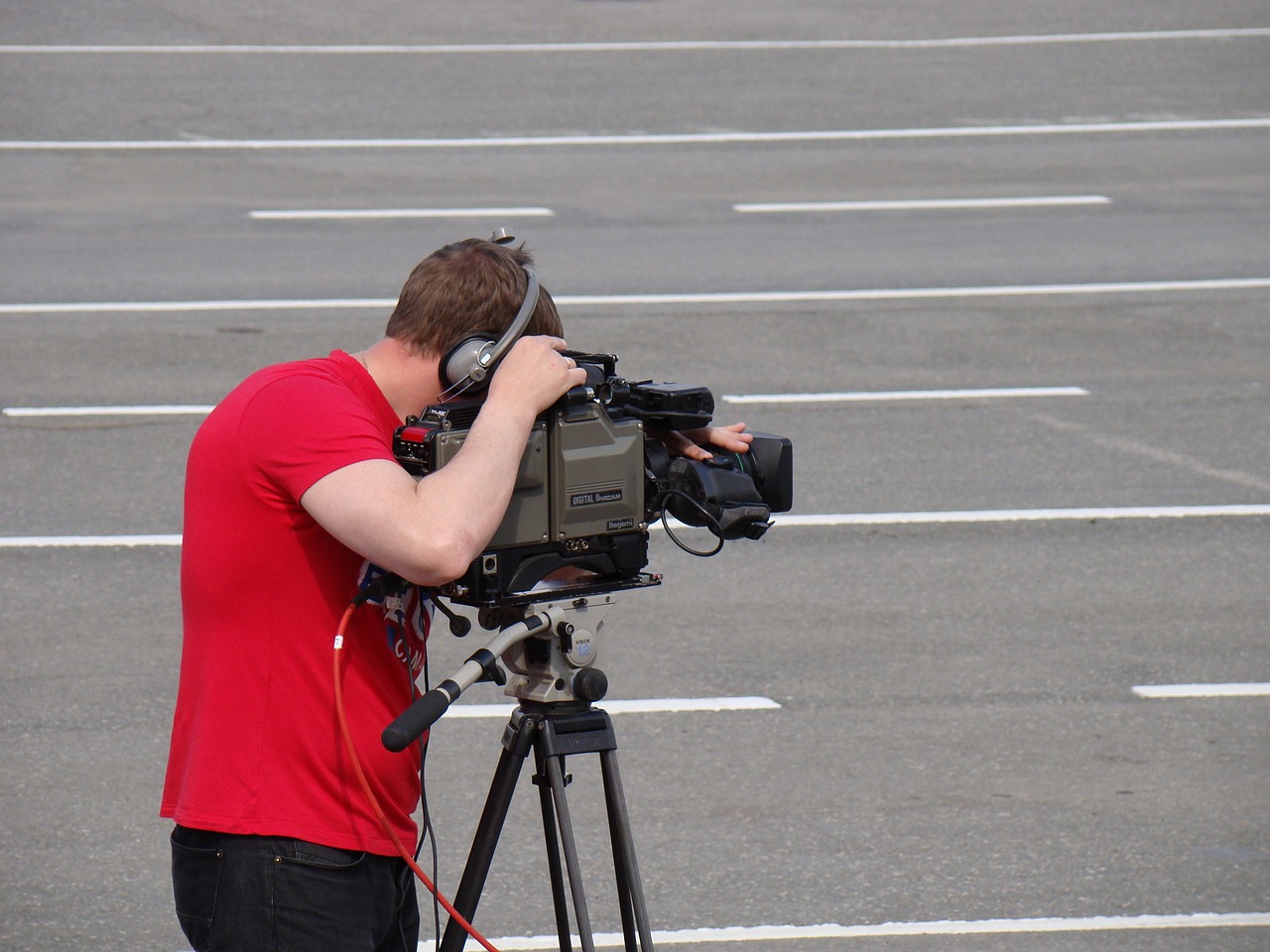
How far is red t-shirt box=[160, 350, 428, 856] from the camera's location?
2770mm

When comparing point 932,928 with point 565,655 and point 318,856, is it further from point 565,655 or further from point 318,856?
point 318,856

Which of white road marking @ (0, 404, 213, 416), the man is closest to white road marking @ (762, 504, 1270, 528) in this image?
white road marking @ (0, 404, 213, 416)

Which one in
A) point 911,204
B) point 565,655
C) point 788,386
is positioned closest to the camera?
point 565,655

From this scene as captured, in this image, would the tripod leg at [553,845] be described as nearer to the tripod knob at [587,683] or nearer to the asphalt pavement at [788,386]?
the tripod knob at [587,683]

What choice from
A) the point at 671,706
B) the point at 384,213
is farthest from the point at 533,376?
the point at 384,213

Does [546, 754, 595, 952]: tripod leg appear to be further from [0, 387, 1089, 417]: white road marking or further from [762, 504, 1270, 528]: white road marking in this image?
[0, 387, 1089, 417]: white road marking

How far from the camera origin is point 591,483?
2.92 metres

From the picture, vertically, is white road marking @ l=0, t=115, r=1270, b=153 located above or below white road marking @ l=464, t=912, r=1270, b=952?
above

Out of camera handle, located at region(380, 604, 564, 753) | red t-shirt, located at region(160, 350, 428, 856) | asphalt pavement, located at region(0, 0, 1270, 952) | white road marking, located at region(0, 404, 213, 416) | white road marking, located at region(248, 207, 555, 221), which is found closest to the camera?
camera handle, located at region(380, 604, 564, 753)

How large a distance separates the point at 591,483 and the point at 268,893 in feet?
2.81

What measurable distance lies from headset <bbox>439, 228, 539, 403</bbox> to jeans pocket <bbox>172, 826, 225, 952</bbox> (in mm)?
846

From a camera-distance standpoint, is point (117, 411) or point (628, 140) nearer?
point (117, 411)

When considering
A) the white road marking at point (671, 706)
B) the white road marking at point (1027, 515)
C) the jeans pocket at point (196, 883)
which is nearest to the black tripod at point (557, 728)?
the jeans pocket at point (196, 883)

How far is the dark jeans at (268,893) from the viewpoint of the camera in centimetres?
283
